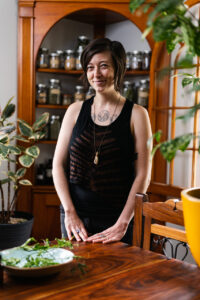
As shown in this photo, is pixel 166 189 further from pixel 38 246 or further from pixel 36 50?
pixel 38 246

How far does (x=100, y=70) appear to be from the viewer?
1742 millimetres

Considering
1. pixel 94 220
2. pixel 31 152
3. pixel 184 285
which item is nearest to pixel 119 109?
pixel 94 220

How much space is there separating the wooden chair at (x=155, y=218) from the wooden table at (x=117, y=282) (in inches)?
6.2

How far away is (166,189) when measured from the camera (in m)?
3.11

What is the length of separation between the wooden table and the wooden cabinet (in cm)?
209

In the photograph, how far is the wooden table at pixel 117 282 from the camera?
92 cm

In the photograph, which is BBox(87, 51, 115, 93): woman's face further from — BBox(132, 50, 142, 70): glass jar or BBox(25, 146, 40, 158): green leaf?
BBox(132, 50, 142, 70): glass jar

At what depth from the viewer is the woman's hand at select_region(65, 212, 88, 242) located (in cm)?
148

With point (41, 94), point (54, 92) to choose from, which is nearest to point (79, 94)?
point (54, 92)

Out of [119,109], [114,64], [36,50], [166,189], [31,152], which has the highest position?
[36,50]

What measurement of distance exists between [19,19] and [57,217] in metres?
1.81

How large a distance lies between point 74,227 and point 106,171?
0.33 metres

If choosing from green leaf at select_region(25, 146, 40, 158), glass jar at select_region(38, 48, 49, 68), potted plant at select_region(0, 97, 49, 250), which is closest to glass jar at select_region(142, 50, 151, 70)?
glass jar at select_region(38, 48, 49, 68)

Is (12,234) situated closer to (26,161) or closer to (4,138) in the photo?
(26,161)
